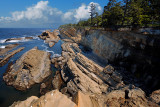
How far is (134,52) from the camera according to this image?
16.0 meters

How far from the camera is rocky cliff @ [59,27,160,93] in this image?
42.1ft

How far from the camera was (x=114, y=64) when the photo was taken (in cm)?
1952

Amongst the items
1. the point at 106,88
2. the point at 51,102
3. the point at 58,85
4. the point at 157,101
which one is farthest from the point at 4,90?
the point at 157,101

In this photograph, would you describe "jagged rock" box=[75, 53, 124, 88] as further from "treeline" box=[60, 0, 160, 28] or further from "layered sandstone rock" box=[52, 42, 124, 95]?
"treeline" box=[60, 0, 160, 28]

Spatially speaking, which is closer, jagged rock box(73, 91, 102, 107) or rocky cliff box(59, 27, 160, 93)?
jagged rock box(73, 91, 102, 107)

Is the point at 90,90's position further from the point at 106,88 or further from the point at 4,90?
the point at 4,90

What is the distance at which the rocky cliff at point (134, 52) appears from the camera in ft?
42.1

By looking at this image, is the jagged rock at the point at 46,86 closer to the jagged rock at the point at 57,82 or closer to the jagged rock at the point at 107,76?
the jagged rock at the point at 57,82

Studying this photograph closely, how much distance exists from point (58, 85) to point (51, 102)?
10.0 meters

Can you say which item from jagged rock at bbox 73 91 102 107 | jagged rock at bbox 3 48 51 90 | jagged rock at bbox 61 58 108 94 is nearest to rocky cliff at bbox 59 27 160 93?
jagged rock at bbox 61 58 108 94

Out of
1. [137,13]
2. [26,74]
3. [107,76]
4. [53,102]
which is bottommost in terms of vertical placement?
[26,74]

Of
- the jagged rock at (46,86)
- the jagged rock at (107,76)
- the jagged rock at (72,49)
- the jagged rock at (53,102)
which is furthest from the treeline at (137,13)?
the jagged rock at (46,86)

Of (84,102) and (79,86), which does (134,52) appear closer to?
(79,86)

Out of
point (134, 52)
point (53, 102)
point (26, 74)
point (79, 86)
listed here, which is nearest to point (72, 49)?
point (26, 74)
